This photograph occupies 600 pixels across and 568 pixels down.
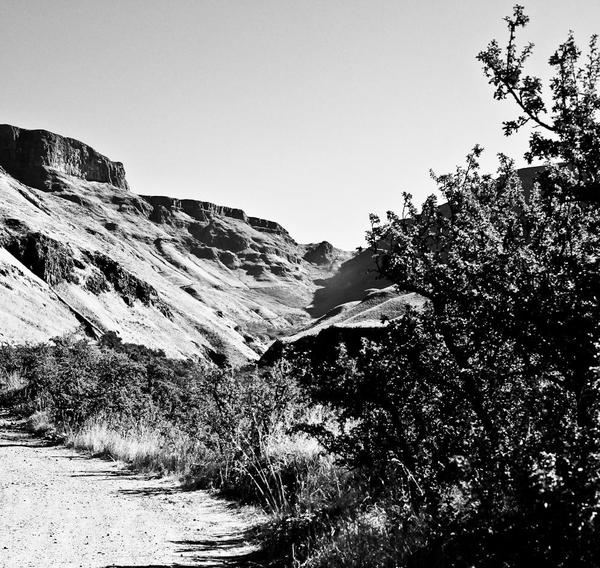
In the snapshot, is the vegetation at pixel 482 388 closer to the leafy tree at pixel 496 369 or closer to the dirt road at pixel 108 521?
the leafy tree at pixel 496 369

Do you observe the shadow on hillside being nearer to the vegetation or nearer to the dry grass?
the vegetation

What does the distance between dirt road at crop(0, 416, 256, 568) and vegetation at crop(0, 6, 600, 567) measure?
695 mm

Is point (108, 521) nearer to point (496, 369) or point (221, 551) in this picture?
point (221, 551)

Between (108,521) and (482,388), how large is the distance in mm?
4902

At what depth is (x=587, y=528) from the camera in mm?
2123

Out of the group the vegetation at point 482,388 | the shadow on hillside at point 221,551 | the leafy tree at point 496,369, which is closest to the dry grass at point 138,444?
the vegetation at point 482,388

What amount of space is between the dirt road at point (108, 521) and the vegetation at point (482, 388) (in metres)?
0.70

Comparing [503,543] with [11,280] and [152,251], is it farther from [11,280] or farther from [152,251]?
[152,251]

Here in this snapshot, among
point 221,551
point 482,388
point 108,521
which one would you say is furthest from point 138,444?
point 482,388

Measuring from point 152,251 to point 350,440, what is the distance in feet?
627

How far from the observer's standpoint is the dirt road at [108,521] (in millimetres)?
4789

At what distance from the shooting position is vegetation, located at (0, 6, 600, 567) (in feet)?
8.02

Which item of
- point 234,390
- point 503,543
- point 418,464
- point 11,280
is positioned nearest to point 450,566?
point 503,543

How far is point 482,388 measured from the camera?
13.4ft
